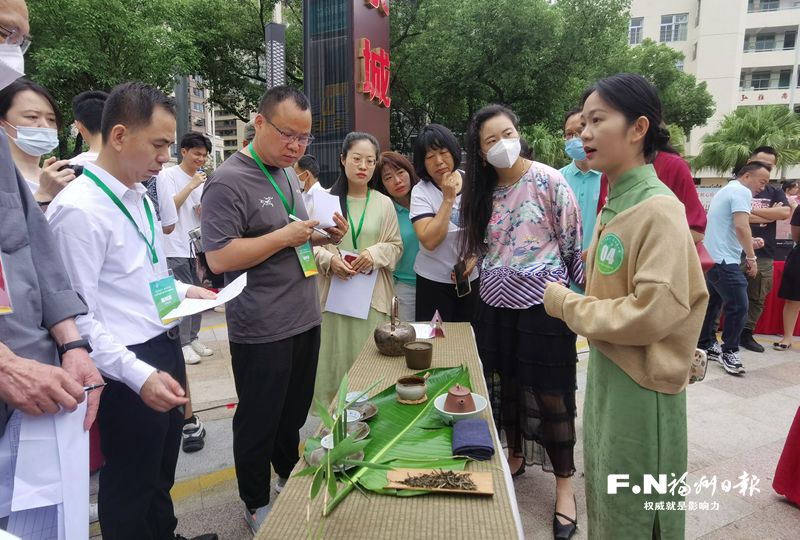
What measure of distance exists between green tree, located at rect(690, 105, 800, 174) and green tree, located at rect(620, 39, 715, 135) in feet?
5.09

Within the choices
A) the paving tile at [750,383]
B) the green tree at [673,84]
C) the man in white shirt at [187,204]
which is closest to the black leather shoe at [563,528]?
the paving tile at [750,383]

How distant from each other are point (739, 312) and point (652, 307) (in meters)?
3.99

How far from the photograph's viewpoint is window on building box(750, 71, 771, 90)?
28.8 meters

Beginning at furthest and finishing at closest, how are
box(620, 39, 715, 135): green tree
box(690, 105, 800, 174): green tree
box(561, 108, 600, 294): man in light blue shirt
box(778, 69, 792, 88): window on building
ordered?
box(778, 69, 792, 88): window on building → box(620, 39, 715, 135): green tree → box(690, 105, 800, 174): green tree → box(561, 108, 600, 294): man in light blue shirt

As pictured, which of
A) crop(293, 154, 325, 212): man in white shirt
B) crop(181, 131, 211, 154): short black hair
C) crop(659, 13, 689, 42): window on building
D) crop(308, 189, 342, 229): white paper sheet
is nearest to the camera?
crop(308, 189, 342, 229): white paper sheet

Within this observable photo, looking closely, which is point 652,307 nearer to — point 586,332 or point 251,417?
point 586,332

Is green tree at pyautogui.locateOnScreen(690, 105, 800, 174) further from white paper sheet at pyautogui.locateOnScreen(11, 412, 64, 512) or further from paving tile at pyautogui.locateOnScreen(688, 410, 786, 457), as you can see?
white paper sheet at pyautogui.locateOnScreen(11, 412, 64, 512)

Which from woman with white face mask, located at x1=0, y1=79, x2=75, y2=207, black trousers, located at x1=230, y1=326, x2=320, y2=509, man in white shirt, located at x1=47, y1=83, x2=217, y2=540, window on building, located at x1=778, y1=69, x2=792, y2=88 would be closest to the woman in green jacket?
black trousers, located at x1=230, y1=326, x2=320, y2=509

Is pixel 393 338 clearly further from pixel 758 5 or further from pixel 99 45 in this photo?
pixel 758 5

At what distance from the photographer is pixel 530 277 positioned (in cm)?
220

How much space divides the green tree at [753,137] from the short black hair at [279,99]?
21.6 m

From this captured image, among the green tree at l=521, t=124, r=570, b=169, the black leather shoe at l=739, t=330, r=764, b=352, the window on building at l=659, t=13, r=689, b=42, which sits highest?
the window on building at l=659, t=13, r=689, b=42

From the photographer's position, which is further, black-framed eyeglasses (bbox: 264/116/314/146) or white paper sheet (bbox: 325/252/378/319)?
white paper sheet (bbox: 325/252/378/319)

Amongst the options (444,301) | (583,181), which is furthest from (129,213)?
(583,181)
